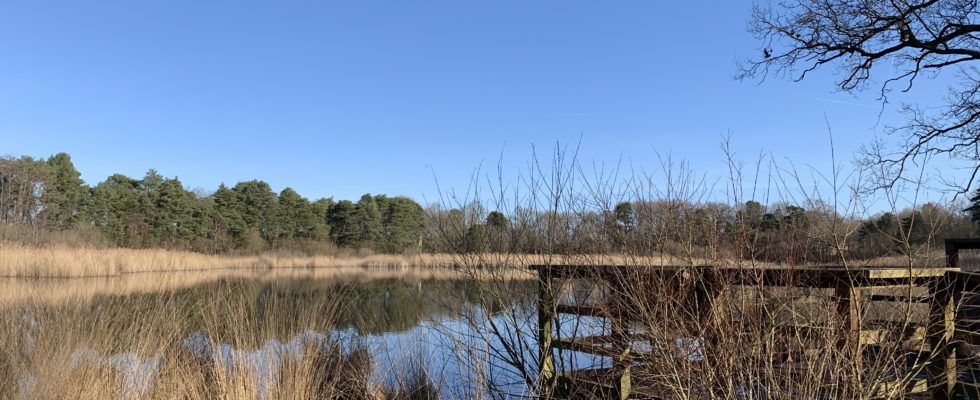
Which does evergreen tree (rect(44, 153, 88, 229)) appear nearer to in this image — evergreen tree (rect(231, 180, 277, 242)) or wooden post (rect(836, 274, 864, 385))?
evergreen tree (rect(231, 180, 277, 242))

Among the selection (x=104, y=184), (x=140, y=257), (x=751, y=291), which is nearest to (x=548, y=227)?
(x=751, y=291)

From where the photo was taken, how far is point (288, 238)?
36.6 m

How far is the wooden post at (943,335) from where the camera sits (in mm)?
2920

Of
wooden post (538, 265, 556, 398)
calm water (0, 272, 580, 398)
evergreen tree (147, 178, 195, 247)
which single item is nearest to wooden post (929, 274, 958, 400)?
wooden post (538, 265, 556, 398)

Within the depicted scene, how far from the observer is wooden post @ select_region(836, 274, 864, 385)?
2428 mm

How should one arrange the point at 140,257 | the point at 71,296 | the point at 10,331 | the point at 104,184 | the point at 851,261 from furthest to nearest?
the point at 104,184 < the point at 140,257 < the point at 71,296 < the point at 10,331 < the point at 851,261

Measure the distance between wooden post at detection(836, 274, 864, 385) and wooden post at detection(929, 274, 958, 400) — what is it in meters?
0.37

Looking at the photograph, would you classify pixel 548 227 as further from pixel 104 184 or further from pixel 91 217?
pixel 104 184

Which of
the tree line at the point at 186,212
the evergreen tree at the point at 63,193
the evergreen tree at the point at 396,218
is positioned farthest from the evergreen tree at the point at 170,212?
the evergreen tree at the point at 396,218

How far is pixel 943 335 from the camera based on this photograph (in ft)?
9.56

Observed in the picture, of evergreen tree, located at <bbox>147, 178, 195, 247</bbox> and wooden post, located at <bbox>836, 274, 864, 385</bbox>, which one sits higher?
evergreen tree, located at <bbox>147, 178, 195, 247</bbox>

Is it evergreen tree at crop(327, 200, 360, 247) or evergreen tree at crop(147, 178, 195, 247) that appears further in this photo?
evergreen tree at crop(327, 200, 360, 247)

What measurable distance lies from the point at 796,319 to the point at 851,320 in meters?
0.26

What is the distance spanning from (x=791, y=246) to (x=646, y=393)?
1.23 metres
